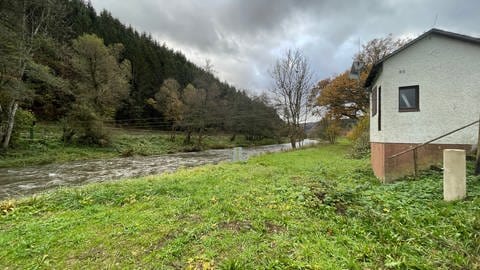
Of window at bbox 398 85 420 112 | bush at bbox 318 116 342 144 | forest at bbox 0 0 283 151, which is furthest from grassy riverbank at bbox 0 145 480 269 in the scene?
bush at bbox 318 116 342 144

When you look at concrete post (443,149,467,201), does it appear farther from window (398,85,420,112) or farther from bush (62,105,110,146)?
bush (62,105,110,146)

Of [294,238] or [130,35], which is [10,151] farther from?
[130,35]

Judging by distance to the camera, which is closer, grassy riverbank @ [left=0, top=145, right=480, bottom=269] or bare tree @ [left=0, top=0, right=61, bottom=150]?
grassy riverbank @ [left=0, top=145, right=480, bottom=269]

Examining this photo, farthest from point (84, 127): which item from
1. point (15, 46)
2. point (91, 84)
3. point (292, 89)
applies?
point (292, 89)

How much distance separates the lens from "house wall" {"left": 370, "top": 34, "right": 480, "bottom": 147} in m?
6.68

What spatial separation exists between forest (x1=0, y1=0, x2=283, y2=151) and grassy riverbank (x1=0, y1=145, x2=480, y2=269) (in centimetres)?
1554

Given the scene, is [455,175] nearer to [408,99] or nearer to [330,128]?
[408,99]

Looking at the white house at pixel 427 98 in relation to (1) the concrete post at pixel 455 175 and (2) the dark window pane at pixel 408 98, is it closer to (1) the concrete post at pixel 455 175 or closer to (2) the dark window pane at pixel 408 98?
→ (2) the dark window pane at pixel 408 98

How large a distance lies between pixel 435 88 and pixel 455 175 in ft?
12.6

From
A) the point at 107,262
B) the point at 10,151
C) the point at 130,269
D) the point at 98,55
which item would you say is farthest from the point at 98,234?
the point at 98,55

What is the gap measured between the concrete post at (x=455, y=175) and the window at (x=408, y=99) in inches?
132

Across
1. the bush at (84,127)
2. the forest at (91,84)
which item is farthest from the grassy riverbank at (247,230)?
the bush at (84,127)

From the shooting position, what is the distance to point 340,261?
2668 mm

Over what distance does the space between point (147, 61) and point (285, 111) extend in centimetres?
3194
